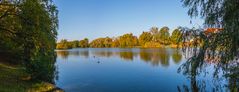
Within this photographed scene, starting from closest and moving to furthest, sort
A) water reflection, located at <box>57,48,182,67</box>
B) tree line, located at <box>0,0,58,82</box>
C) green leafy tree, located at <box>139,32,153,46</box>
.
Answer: tree line, located at <box>0,0,58,82</box>, water reflection, located at <box>57,48,182,67</box>, green leafy tree, located at <box>139,32,153,46</box>

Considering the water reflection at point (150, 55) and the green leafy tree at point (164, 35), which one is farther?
the green leafy tree at point (164, 35)

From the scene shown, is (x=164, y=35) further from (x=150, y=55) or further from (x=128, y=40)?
(x=150, y=55)

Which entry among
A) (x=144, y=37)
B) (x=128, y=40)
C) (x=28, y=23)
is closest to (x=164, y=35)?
(x=144, y=37)

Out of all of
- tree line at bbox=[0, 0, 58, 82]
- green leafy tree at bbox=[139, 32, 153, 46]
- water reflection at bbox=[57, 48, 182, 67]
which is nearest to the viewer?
tree line at bbox=[0, 0, 58, 82]

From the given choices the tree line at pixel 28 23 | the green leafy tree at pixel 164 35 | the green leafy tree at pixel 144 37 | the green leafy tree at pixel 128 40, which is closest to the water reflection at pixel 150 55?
the tree line at pixel 28 23

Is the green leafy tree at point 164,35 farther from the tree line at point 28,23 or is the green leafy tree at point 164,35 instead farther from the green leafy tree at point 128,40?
the tree line at point 28,23

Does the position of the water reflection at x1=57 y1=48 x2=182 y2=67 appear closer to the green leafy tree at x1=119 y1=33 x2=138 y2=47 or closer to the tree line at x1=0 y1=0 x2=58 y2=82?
the tree line at x1=0 y1=0 x2=58 y2=82

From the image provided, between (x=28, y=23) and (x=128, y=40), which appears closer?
(x=28, y=23)

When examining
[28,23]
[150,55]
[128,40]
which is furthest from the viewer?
[128,40]

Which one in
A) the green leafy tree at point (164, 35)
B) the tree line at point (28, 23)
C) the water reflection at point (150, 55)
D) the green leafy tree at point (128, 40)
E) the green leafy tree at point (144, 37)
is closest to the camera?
the tree line at point (28, 23)

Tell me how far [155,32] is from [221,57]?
542ft

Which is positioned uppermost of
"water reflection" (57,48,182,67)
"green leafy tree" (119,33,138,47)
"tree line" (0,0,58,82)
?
"green leafy tree" (119,33,138,47)

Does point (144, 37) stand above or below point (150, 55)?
above

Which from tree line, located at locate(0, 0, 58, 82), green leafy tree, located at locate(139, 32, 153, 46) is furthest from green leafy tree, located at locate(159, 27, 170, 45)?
tree line, located at locate(0, 0, 58, 82)
